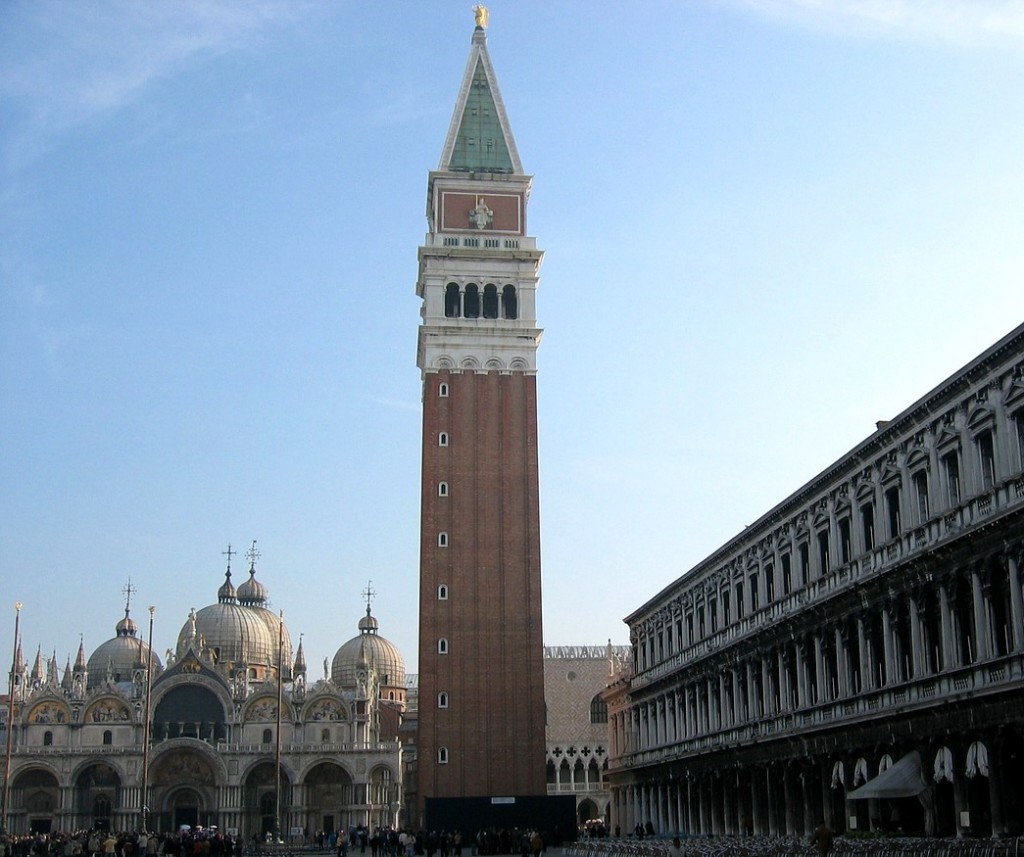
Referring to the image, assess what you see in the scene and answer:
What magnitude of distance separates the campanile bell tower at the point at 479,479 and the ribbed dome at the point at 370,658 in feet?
138

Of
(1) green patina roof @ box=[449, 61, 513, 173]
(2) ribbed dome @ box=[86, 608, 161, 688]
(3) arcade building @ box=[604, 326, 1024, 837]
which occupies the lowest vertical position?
(3) arcade building @ box=[604, 326, 1024, 837]

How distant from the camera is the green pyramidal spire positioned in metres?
75.9

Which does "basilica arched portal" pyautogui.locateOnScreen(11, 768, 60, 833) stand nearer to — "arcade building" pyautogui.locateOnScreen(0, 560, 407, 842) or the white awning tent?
"arcade building" pyautogui.locateOnScreen(0, 560, 407, 842)

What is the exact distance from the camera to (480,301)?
73062 mm

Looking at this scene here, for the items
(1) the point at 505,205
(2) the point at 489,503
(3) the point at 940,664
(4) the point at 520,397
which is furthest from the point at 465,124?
(3) the point at 940,664

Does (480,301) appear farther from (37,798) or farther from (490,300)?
(37,798)

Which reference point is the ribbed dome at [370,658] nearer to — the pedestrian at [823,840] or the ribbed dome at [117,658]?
the ribbed dome at [117,658]

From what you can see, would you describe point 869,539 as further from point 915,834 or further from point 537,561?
point 537,561

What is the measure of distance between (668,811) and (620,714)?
13.2 meters

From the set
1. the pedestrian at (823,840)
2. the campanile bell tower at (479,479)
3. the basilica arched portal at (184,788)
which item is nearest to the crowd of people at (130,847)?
the campanile bell tower at (479,479)

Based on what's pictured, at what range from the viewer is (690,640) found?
56312 mm

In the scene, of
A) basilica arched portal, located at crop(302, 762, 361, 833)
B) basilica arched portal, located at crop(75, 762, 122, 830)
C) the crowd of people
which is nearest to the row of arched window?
the crowd of people

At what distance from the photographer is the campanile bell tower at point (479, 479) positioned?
67125mm

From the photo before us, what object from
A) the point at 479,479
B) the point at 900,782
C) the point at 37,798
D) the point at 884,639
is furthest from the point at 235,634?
the point at 900,782
